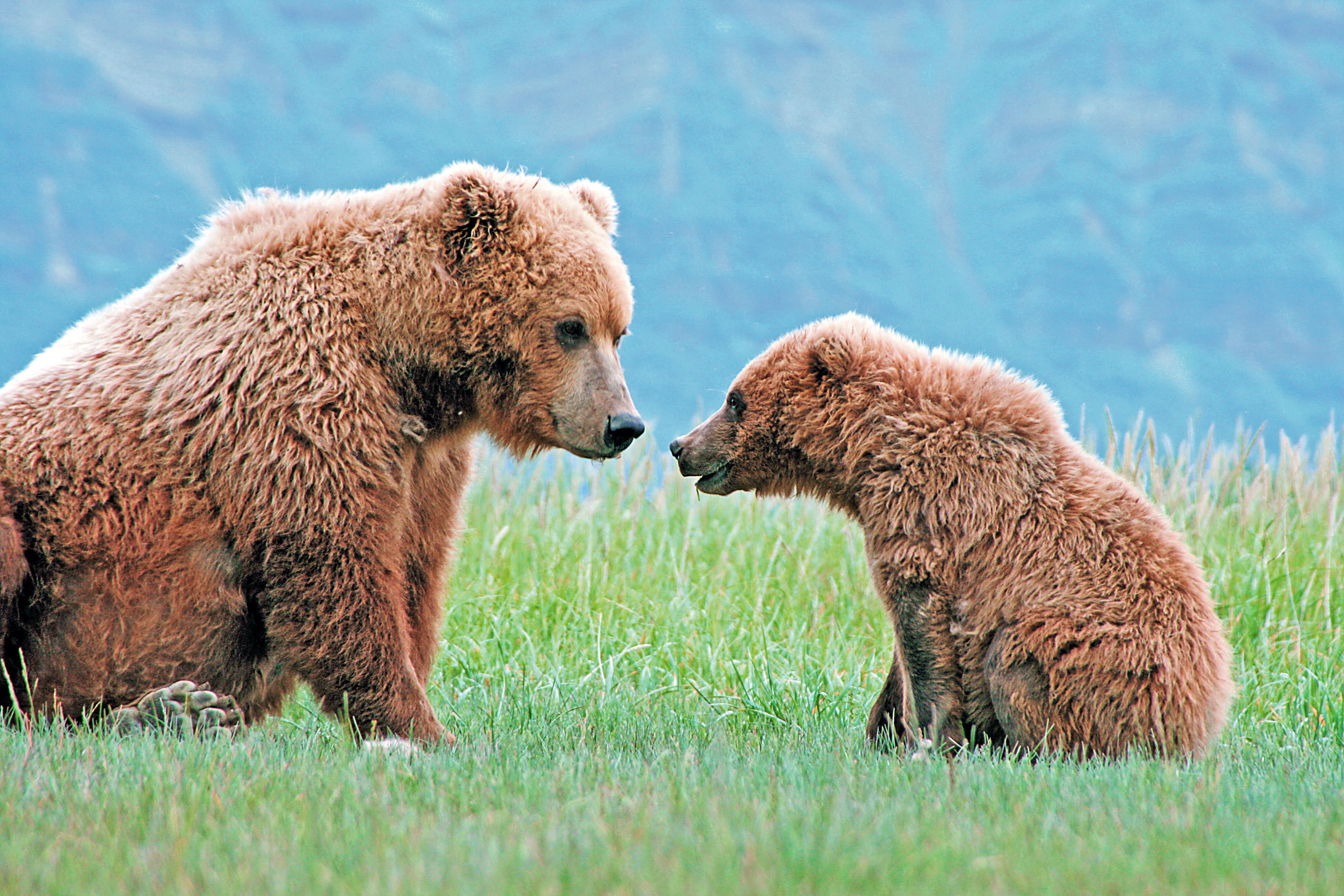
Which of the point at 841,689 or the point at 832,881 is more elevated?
the point at 841,689

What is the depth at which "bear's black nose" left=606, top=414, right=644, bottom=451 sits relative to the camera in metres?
4.40

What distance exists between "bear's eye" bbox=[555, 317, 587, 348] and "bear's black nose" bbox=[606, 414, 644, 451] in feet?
0.98

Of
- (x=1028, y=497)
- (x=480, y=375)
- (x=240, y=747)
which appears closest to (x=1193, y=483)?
(x=1028, y=497)

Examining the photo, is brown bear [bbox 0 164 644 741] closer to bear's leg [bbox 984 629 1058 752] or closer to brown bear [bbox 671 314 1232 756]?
brown bear [bbox 671 314 1232 756]

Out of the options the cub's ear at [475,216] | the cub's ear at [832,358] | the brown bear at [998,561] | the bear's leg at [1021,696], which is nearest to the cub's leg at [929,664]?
the brown bear at [998,561]

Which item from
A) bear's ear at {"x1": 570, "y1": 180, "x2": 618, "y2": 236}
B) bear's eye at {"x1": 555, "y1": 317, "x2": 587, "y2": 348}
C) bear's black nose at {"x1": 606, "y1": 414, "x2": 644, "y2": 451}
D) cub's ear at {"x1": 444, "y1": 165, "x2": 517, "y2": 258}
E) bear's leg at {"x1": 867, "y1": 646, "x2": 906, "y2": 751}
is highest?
bear's ear at {"x1": 570, "y1": 180, "x2": 618, "y2": 236}

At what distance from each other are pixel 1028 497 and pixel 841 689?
5.52 ft

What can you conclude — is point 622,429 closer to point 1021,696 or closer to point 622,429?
point 622,429

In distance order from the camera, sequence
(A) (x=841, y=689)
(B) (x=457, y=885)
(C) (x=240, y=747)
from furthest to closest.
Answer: (A) (x=841, y=689), (C) (x=240, y=747), (B) (x=457, y=885)

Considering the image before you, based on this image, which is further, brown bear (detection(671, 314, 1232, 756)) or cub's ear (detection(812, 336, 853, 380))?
cub's ear (detection(812, 336, 853, 380))

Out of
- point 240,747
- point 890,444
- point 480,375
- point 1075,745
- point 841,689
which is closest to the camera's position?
point 240,747

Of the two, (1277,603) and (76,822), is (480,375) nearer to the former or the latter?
(76,822)

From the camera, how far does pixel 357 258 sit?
4449 mm

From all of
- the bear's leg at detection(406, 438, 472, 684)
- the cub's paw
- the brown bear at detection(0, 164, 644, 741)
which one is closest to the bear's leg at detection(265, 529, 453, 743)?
the brown bear at detection(0, 164, 644, 741)
